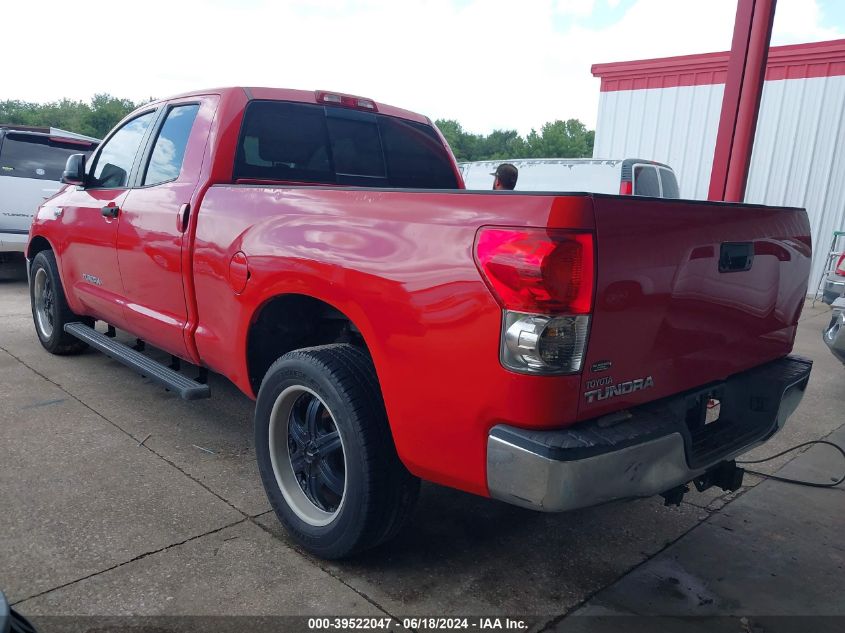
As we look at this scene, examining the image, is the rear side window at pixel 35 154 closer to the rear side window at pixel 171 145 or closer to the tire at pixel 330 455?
the rear side window at pixel 171 145

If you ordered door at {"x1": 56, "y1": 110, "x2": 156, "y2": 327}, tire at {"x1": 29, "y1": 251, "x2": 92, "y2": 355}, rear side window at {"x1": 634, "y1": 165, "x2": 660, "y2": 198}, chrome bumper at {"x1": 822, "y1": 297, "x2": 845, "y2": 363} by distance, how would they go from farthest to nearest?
1. rear side window at {"x1": 634, "y1": 165, "x2": 660, "y2": 198}
2. tire at {"x1": 29, "y1": 251, "x2": 92, "y2": 355}
3. chrome bumper at {"x1": 822, "y1": 297, "x2": 845, "y2": 363}
4. door at {"x1": 56, "y1": 110, "x2": 156, "y2": 327}

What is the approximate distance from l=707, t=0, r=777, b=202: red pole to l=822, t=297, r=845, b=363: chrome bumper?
224cm

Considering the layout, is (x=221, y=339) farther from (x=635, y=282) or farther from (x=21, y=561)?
(x=635, y=282)

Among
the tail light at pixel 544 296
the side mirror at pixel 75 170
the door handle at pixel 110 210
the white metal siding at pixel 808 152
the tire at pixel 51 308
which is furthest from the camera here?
the white metal siding at pixel 808 152

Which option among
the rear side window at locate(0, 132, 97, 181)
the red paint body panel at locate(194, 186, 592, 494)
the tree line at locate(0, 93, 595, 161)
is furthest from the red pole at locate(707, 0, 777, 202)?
the tree line at locate(0, 93, 595, 161)

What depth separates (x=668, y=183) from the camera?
398 inches

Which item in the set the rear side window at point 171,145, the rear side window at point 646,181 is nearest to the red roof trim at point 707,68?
the rear side window at point 646,181

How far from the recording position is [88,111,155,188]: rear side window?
4.15 m

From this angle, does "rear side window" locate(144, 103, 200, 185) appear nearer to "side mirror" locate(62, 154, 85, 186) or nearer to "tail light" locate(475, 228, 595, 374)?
"side mirror" locate(62, 154, 85, 186)

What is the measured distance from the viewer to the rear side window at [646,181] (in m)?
9.50

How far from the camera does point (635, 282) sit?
1.97 metres

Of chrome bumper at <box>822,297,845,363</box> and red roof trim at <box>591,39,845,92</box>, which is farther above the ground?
red roof trim at <box>591,39,845,92</box>

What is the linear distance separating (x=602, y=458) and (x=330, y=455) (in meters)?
1.19

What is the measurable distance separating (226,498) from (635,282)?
213cm
